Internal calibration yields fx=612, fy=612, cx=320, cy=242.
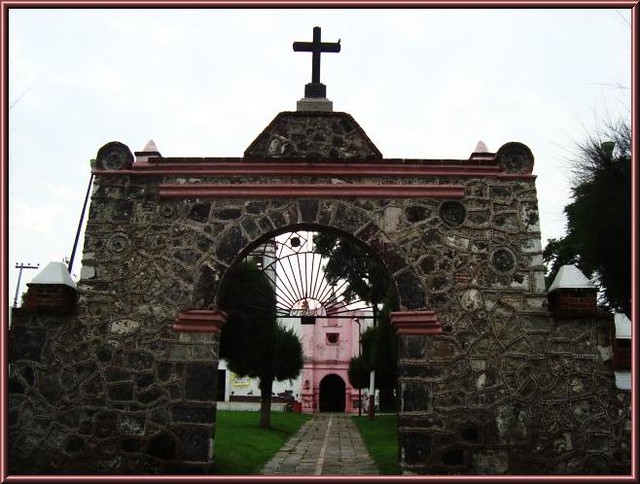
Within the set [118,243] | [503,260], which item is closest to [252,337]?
[118,243]

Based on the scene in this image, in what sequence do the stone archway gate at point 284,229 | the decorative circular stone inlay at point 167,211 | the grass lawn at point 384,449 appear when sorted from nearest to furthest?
the stone archway gate at point 284,229 < the decorative circular stone inlay at point 167,211 < the grass lawn at point 384,449

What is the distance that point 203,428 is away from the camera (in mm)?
6133

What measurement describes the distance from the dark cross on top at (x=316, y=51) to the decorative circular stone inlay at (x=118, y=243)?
267cm

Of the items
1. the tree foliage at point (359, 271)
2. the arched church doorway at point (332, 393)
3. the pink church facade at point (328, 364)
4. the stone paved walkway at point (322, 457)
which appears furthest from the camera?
the arched church doorway at point (332, 393)

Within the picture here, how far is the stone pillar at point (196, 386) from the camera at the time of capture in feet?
20.0

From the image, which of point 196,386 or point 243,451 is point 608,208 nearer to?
point 196,386

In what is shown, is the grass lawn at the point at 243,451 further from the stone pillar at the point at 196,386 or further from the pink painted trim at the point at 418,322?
the pink painted trim at the point at 418,322

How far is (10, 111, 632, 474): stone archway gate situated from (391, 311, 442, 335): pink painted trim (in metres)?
0.01

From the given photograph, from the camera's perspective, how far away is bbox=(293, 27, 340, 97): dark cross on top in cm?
729

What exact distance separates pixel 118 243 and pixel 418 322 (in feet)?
10.9

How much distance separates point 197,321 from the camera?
20.9 ft

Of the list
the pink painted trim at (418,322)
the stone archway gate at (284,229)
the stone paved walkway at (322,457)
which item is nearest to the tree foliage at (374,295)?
the stone paved walkway at (322,457)

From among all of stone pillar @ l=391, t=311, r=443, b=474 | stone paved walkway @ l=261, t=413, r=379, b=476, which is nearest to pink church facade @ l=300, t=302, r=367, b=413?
stone paved walkway @ l=261, t=413, r=379, b=476

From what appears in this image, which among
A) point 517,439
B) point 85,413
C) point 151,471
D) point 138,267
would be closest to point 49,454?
point 85,413
